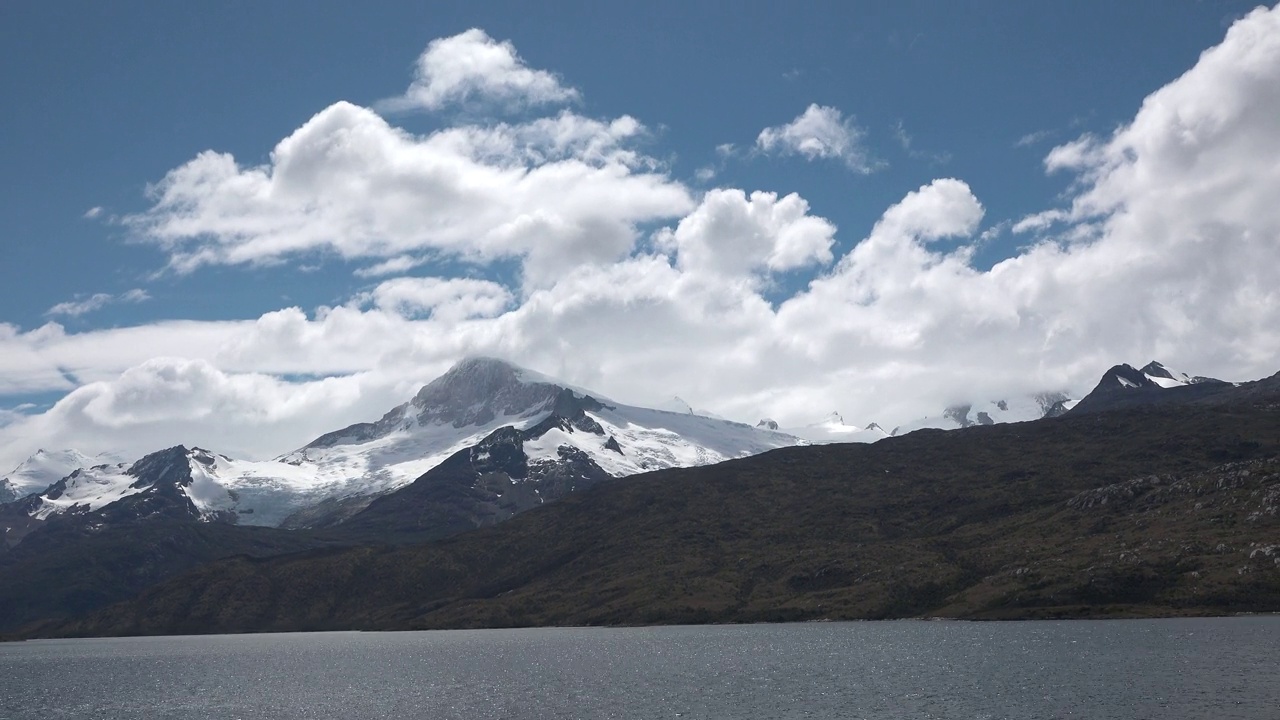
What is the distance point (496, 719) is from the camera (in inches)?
5384

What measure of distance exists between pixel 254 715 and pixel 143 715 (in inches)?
671

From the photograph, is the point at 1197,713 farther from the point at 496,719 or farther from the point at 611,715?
the point at 496,719

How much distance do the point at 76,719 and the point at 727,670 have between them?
100931 mm

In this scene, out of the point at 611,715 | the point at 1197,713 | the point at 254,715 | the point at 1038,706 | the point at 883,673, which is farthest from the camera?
the point at 883,673

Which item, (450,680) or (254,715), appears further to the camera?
→ (450,680)

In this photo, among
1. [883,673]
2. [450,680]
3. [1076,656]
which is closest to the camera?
[883,673]

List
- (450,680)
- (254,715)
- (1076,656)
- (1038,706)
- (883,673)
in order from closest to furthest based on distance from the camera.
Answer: (1038,706) → (254,715) → (883,673) → (1076,656) → (450,680)

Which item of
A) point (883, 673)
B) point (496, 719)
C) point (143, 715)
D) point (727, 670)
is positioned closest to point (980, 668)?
point (883, 673)

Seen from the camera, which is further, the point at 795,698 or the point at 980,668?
the point at 980,668

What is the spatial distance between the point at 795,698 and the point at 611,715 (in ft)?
83.6

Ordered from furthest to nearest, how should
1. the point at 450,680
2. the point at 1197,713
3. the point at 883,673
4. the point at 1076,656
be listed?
the point at 450,680, the point at 1076,656, the point at 883,673, the point at 1197,713

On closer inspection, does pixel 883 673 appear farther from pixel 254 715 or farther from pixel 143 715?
pixel 143 715

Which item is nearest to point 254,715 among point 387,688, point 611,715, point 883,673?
point 387,688

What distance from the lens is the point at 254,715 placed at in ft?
502
